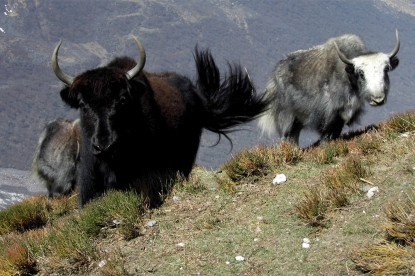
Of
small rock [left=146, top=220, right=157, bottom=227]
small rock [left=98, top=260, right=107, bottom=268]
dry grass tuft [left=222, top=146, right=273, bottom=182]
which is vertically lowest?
small rock [left=98, top=260, right=107, bottom=268]

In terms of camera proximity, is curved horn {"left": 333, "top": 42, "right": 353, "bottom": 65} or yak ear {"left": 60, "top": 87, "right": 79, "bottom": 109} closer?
yak ear {"left": 60, "top": 87, "right": 79, "bottom": 109}

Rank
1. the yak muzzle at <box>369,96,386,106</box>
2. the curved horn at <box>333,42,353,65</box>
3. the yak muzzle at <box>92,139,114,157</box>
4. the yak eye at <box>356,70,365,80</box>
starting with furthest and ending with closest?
the curved horn at <box>333,42,353,65</box>, the yak eye at <box>356,70,365,80</box>, the yak muzzle at <box>369,96,386,106</box>, the yak muzzle at <box>92,139,114,157</box>

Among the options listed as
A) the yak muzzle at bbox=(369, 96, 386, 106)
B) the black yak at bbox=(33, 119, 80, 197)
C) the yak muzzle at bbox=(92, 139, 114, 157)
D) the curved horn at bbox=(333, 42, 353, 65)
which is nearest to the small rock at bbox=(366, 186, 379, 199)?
the yak muzzle at bbox=(92, 139, 114, 157)

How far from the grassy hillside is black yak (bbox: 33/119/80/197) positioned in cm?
521

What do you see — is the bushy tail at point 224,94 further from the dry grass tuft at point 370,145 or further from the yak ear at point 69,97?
the dry grass tuft at point 370,145

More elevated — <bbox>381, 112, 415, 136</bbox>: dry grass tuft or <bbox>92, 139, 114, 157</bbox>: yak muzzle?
<bbox>92, 139, 114, 157</bbox>: yak muzzle

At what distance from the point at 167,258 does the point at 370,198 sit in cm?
179

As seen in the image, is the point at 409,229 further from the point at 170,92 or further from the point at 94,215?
the point at 170,92

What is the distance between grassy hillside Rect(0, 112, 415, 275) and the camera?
472 centimetres

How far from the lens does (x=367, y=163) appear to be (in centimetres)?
613

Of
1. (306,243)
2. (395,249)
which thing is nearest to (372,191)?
(306,243)

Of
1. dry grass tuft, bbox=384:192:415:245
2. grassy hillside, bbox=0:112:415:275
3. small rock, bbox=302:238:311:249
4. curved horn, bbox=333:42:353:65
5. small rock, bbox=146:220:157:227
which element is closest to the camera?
dry grass tuft, bbox=384:192:415:245

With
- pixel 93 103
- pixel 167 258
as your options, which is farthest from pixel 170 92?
pixel 167 258

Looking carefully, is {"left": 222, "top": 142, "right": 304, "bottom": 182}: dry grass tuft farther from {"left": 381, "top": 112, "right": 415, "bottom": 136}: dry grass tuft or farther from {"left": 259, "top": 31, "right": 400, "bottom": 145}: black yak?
{"left": 259, "top": 31, "right": 400, "bottom": 145}: black yak
